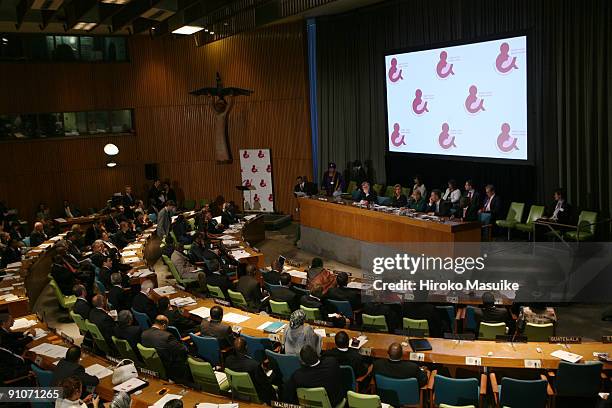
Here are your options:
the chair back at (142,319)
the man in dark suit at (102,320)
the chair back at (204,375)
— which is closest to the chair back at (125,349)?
the man in dark suit at (102,320)

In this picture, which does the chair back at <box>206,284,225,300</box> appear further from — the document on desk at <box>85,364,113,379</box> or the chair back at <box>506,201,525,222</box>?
the chair back at <box>506,201,525,222</box>

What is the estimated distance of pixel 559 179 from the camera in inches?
469

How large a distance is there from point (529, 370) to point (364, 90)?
458 inches

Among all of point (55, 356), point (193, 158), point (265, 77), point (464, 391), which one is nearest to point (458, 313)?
point (464, 391)

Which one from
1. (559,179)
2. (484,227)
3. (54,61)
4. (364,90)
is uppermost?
(54,61)

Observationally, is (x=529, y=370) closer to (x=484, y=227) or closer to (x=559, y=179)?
(x=484, y=227)

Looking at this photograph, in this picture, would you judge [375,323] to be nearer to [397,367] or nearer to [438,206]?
[397,367]

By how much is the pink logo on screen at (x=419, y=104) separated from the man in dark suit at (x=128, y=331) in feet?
31.7

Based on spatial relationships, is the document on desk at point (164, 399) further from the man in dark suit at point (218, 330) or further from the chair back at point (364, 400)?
the chair back at point (364, 400)

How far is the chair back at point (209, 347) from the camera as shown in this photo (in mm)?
7045

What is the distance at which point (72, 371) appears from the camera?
19.7 ft

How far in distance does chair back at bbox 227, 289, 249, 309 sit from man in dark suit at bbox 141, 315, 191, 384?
6.91ft

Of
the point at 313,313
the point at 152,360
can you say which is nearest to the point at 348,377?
the point at 313,313

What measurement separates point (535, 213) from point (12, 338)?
9.86m
